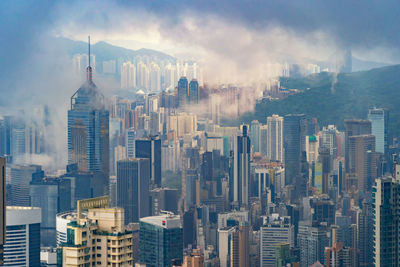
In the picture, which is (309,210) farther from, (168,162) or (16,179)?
(16,179)

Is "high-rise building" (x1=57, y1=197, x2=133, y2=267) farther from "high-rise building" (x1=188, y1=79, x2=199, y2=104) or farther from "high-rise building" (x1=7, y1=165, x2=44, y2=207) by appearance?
"high-rise building" (x1=188, y1=79, x2=199, y2=104)

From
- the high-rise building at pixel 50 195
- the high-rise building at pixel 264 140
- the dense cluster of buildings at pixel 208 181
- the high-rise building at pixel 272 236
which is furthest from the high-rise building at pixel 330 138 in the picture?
the high-rise building at pixel 50 195

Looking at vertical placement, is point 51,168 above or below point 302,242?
above

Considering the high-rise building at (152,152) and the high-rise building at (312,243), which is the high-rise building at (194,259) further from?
the high-rise building at (152,152)

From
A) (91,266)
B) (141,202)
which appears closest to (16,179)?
(141,202)

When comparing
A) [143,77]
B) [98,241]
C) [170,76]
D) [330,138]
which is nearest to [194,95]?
[170,76]
